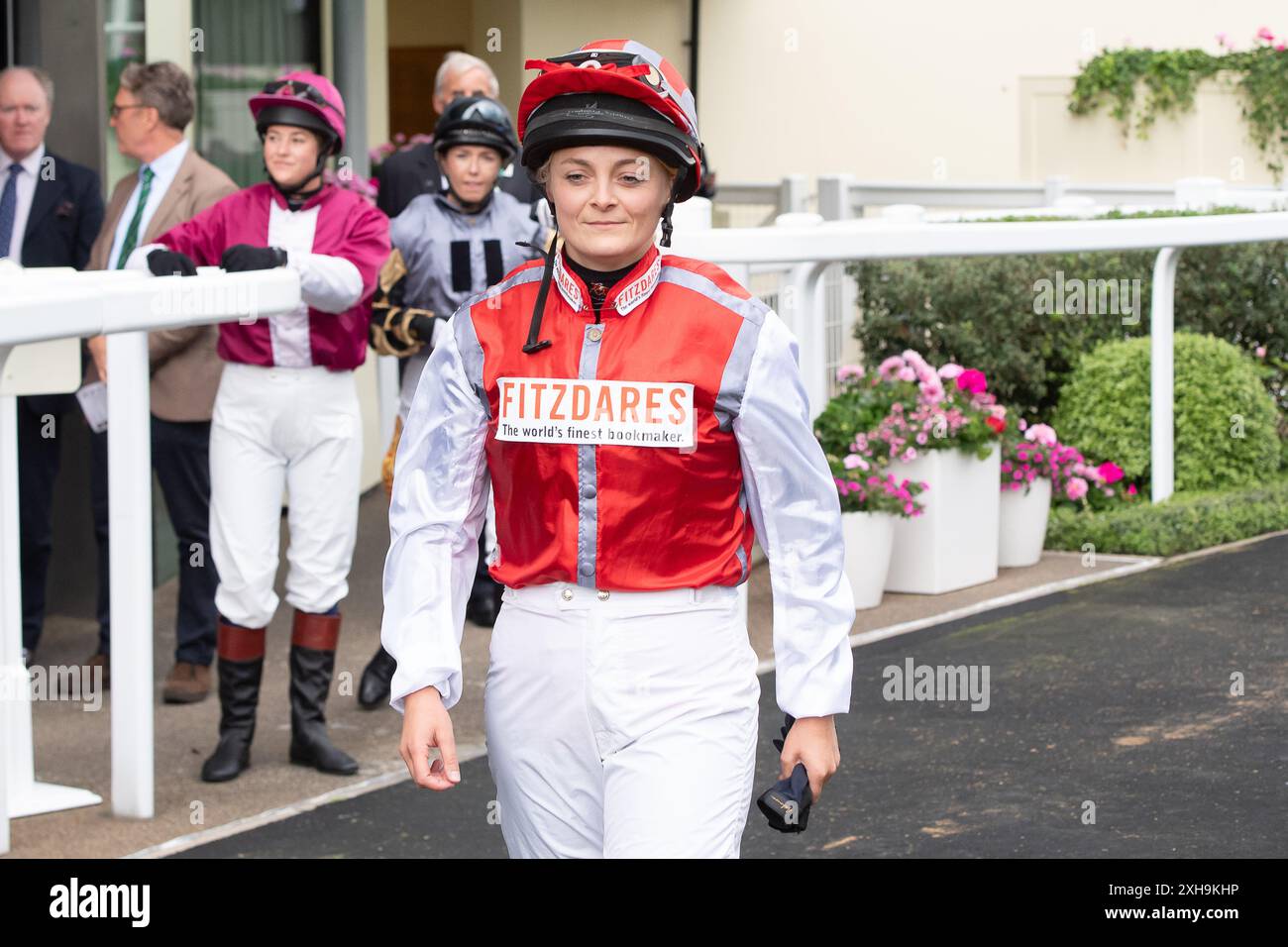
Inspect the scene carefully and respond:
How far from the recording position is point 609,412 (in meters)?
3.09

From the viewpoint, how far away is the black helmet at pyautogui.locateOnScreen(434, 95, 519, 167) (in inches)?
253

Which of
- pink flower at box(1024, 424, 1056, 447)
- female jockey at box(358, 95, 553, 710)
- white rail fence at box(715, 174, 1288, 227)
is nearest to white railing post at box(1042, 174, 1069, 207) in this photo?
white rail fence at box(715, 174, 1288, 227)

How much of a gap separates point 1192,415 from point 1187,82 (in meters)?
12.9

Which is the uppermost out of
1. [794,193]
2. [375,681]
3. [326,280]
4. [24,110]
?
[794,193]

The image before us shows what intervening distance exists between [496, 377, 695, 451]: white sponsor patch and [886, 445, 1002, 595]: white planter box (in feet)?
15.7

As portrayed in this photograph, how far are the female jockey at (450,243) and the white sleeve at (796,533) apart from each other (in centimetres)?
337

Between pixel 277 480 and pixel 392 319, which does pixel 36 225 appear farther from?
pixel 277 480

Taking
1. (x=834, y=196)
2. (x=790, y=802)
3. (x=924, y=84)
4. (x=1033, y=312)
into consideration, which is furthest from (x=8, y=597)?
(x=924, y=84)

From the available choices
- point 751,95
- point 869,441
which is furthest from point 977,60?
point 869,441

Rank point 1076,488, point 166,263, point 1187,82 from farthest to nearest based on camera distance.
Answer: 1. point 1187,82
2. point 1076,488
3. point 166,263

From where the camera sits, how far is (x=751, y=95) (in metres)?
21.3

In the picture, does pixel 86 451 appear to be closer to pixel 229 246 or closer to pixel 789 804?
pixel 229 246

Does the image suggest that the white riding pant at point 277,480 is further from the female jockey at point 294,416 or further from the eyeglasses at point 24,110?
the eyeglasses at point 24,110

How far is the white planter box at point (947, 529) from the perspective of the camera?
7.80 metres
